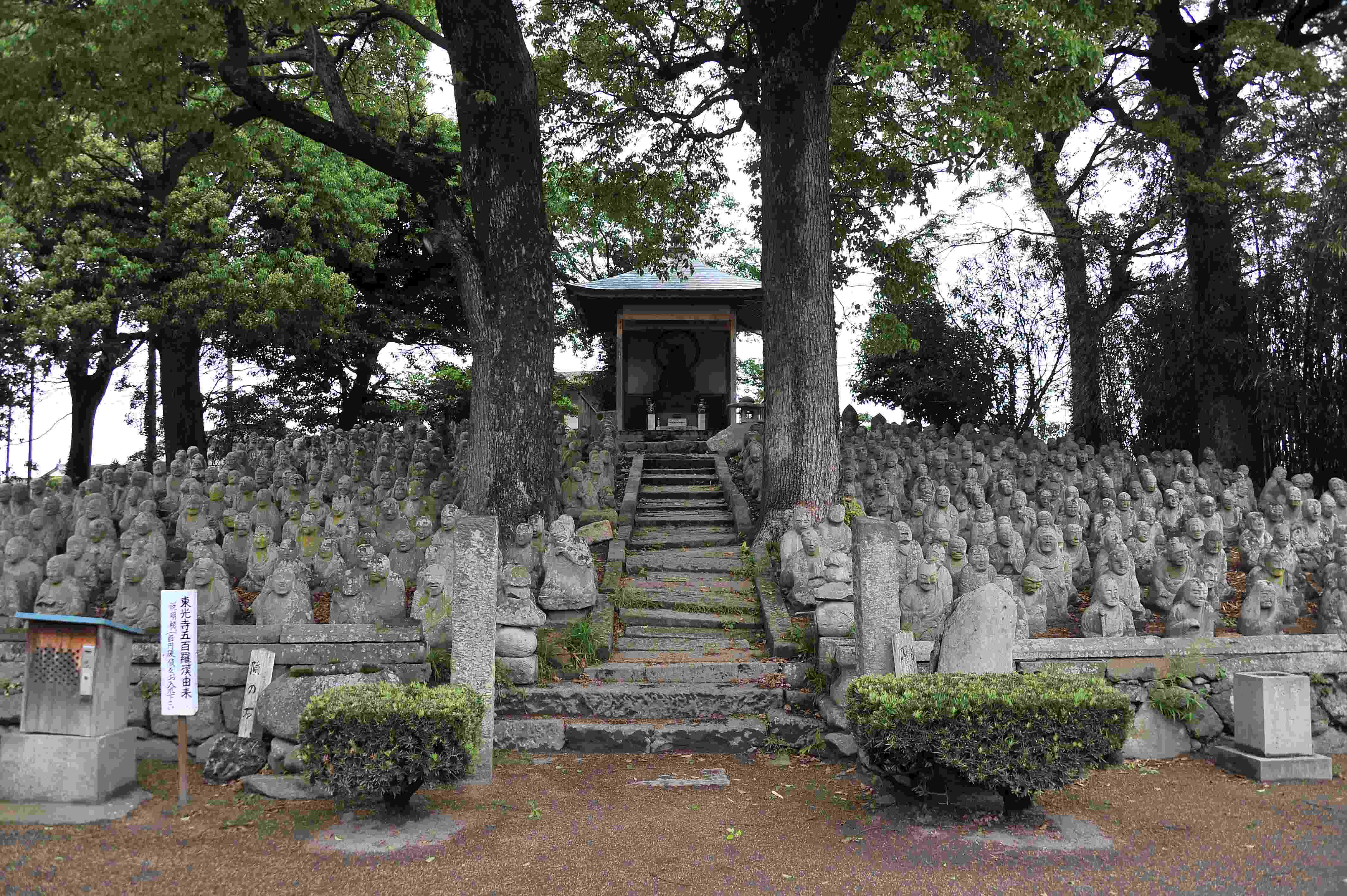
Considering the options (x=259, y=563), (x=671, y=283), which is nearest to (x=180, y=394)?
(x=671, y=283)

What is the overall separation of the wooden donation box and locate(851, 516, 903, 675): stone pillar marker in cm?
465

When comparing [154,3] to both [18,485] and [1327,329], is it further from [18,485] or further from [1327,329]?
[1327,329]

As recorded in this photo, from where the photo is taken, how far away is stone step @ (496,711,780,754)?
653 centimetres

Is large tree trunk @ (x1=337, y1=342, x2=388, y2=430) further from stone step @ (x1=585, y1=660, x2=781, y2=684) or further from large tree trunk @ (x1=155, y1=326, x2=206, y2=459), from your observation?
stone step @ (x1=585, y1=660, x2=781, y2=684)

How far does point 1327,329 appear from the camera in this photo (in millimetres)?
12156

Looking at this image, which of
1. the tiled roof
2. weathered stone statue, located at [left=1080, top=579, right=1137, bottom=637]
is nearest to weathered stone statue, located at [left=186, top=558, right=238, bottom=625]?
weathered stone statue, located at [left=1080, top=579, right=1137, bottom=637]

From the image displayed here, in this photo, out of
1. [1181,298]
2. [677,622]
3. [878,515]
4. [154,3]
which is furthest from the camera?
[1181,298]

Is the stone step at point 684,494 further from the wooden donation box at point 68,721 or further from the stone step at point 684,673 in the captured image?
the wooden donation box at point 68,721

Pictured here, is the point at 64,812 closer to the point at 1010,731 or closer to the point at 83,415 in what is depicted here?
the point at 1010,731

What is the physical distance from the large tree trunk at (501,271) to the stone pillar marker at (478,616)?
10.7ft

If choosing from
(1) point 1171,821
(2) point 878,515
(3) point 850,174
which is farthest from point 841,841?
(3) point 850,174

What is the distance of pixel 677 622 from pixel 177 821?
4.29 meters

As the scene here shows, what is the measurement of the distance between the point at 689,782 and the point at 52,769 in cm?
372

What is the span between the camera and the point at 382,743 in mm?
4934
